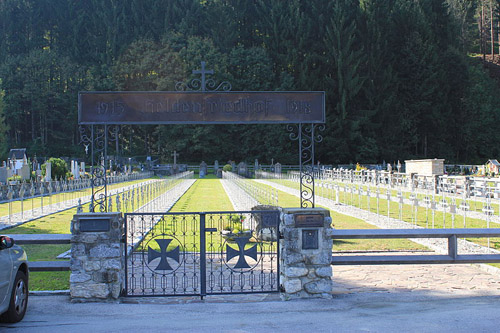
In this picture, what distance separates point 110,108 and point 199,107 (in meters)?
1.35

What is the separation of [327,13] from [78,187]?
40073mm

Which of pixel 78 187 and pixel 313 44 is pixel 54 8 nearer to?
pixel 313 44

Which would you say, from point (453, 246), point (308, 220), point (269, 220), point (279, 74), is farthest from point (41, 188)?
point (279, 74)

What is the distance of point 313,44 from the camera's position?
57.5 m

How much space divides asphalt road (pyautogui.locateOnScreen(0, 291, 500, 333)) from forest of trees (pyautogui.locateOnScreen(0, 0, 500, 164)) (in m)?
46.6

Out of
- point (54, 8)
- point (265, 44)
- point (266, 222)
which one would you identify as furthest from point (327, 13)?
point (266, 222)

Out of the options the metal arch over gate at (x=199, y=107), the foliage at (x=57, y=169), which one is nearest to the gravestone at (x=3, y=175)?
the foliage at (x=57, y=169)

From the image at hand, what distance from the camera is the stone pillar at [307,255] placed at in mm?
6703

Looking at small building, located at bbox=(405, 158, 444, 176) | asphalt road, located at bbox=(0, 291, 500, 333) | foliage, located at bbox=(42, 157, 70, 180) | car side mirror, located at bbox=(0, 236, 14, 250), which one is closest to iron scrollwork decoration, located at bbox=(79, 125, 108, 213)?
car side mirror, located at bbox=(0, 236, 14, 250)

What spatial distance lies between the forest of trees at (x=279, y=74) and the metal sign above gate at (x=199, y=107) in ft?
149

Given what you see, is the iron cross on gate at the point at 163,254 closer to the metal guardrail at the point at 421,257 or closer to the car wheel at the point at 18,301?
the car wheel at the point at 18,301

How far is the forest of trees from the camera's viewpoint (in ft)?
180

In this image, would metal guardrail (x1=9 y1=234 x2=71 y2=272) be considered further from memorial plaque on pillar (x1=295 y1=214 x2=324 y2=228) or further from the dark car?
memorial plaque on pillar (x1=295 y1=214 x2=324 y2=228)

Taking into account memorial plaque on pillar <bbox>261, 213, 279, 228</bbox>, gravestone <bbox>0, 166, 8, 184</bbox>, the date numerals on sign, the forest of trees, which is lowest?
memorial plaque on pillar <bbox>261, 213, 279, 228</bbox>
